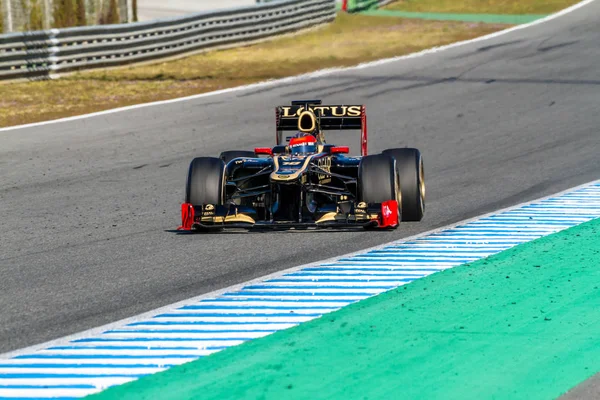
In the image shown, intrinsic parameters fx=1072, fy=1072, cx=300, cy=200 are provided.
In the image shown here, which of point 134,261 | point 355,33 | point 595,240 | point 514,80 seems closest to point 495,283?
point 595,240

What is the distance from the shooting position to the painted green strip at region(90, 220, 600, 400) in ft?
19.5

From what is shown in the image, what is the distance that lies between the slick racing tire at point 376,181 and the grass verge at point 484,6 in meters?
23.0

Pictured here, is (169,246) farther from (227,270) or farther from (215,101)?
(215,101)

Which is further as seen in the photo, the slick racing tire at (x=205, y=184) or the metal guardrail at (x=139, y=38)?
the metal guardrail at (x=139, y=38)

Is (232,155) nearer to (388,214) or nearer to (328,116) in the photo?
(328,116)

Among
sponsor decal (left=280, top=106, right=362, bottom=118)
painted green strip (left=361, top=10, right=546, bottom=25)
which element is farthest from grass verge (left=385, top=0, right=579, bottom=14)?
sponsor decal (left=280, top=106, right=362, bottom=118)

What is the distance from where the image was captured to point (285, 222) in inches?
411

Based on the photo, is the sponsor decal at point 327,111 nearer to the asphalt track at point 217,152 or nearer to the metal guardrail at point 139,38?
the asphalt track at point 217,152

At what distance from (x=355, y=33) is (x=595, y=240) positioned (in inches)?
835

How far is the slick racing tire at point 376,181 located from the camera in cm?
1066

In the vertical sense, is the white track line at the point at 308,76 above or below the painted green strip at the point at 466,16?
below

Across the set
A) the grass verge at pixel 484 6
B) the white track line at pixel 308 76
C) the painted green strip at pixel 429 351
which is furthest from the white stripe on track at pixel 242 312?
the grass verge at pixel 484 6

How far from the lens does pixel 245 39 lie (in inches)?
1114

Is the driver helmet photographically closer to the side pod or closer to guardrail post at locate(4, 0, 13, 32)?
the side pod
